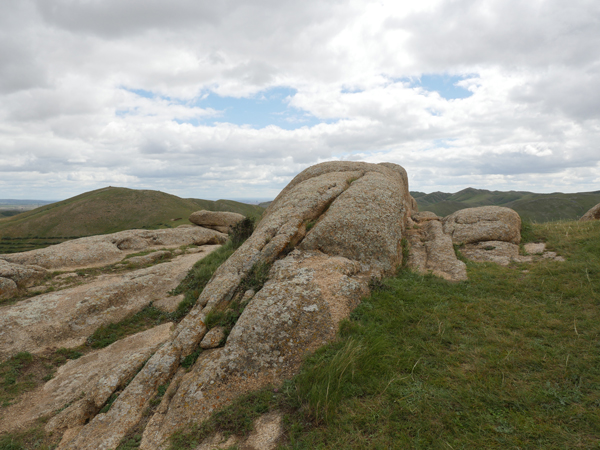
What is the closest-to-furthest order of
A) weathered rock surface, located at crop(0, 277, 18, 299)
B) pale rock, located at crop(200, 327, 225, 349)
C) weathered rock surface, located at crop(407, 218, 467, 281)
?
1. pale rock, located at crop(200, 327, 225, 349)
2. weathered rock surface, located at crop(407, 218, 467, 281)
3. weathered rock surface, located at crop(0, 277, 18, 299)

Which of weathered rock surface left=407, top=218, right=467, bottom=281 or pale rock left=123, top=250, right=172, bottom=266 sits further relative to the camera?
pale rock left=123, top=250, right=172, bottom=266

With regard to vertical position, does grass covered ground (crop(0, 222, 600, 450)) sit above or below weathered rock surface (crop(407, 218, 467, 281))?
below

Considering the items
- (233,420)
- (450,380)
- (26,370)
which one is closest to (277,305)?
(233,420)

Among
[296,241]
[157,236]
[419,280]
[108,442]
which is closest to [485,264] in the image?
[419,280]

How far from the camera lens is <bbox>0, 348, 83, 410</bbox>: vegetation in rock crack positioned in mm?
9688

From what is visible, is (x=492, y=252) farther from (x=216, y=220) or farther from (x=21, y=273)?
(x=216, y=220)

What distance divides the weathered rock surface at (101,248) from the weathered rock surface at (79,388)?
11875 millimetres

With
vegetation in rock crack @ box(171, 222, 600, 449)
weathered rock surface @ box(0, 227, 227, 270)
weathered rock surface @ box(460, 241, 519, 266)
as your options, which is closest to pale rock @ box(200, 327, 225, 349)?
vegetation in rock crack @ box(171, 222, 600, 449)

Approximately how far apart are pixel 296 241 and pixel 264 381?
22.5ft

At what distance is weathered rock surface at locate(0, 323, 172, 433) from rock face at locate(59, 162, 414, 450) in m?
0.79

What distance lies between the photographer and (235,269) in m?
11.9

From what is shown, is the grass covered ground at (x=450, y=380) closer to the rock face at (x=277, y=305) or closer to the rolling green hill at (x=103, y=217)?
the rock face at (x=277, y=305)

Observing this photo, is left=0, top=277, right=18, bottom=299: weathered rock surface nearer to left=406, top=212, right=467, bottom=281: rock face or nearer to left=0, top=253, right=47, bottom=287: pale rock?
left=0, top=253, right=47, bottom=287: pale rock

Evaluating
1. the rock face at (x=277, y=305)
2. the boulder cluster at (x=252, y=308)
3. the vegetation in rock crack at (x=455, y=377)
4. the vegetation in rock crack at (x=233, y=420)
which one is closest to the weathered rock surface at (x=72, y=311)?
the boulder cluster at (x=252, y=308)
